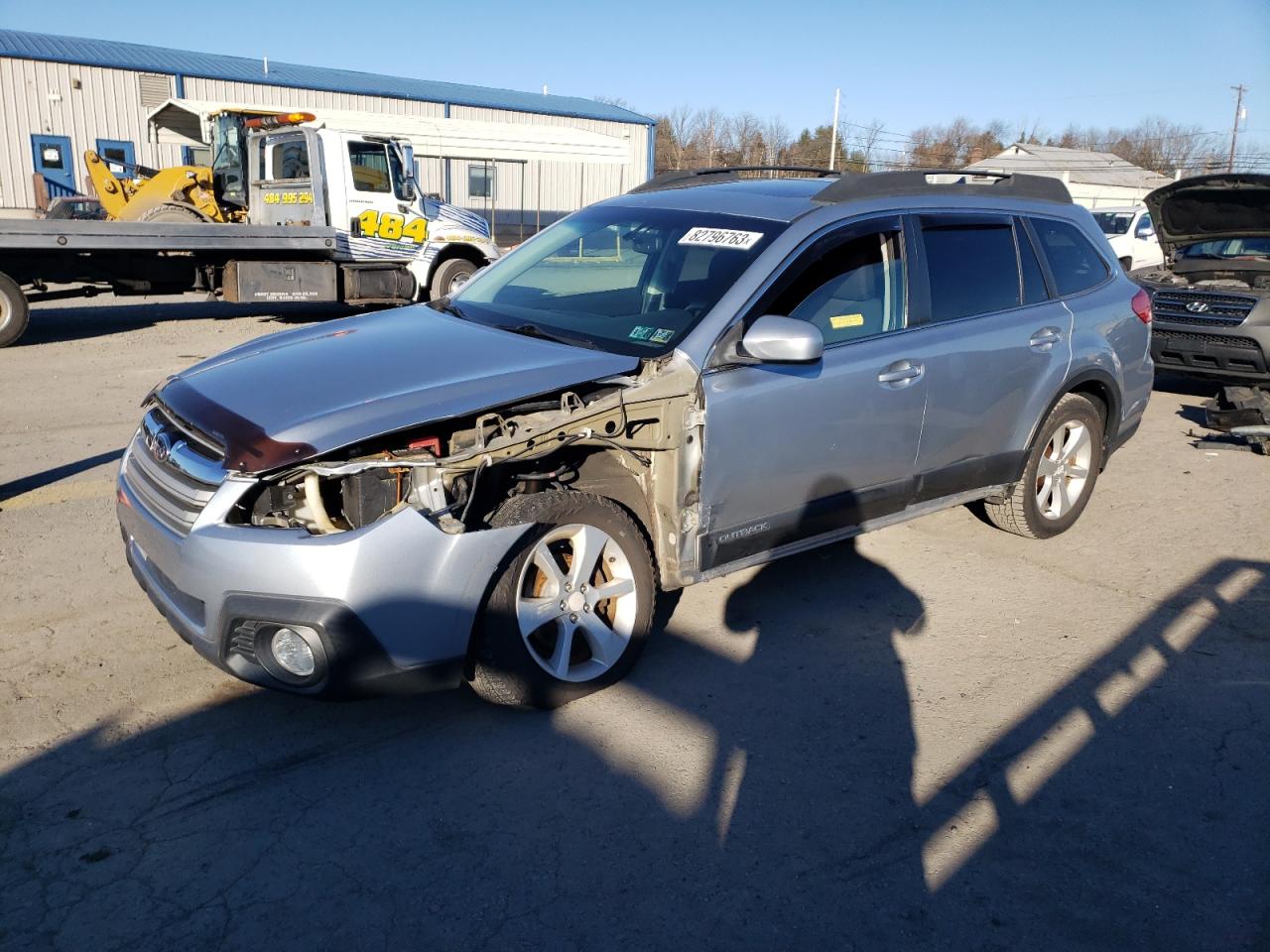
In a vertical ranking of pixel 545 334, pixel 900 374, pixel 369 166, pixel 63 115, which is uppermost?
pixel 63 115

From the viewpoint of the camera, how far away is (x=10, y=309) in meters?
11.2

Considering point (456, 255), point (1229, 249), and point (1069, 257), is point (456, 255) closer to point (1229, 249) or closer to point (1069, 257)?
point (1229, 249)

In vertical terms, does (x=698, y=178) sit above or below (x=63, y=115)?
below

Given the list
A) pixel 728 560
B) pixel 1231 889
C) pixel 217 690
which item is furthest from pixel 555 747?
pixel 1231 889

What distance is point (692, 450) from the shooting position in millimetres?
3719

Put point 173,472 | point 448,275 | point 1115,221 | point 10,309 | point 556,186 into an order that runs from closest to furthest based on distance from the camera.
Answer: point 173,472, point 10,309, point 448,275, point 1115,221, point 556,186

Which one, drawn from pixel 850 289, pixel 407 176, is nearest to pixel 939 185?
pixel 850 289

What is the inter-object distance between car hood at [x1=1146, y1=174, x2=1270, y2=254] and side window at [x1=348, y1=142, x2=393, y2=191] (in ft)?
31.3

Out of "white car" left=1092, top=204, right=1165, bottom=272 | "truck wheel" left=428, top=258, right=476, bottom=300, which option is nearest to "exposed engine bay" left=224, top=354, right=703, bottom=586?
"truck wheel" left=428, top=258, right=476, bottom=300

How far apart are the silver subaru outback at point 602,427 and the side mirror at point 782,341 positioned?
0.04ft

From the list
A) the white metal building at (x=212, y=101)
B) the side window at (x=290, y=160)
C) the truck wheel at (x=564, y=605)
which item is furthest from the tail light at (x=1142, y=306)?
the white metal building at (x=212, y=101)

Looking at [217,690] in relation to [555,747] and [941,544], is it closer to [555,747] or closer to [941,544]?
[555,747]

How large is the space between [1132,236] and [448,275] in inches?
497

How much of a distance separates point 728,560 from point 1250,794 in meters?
1.94
